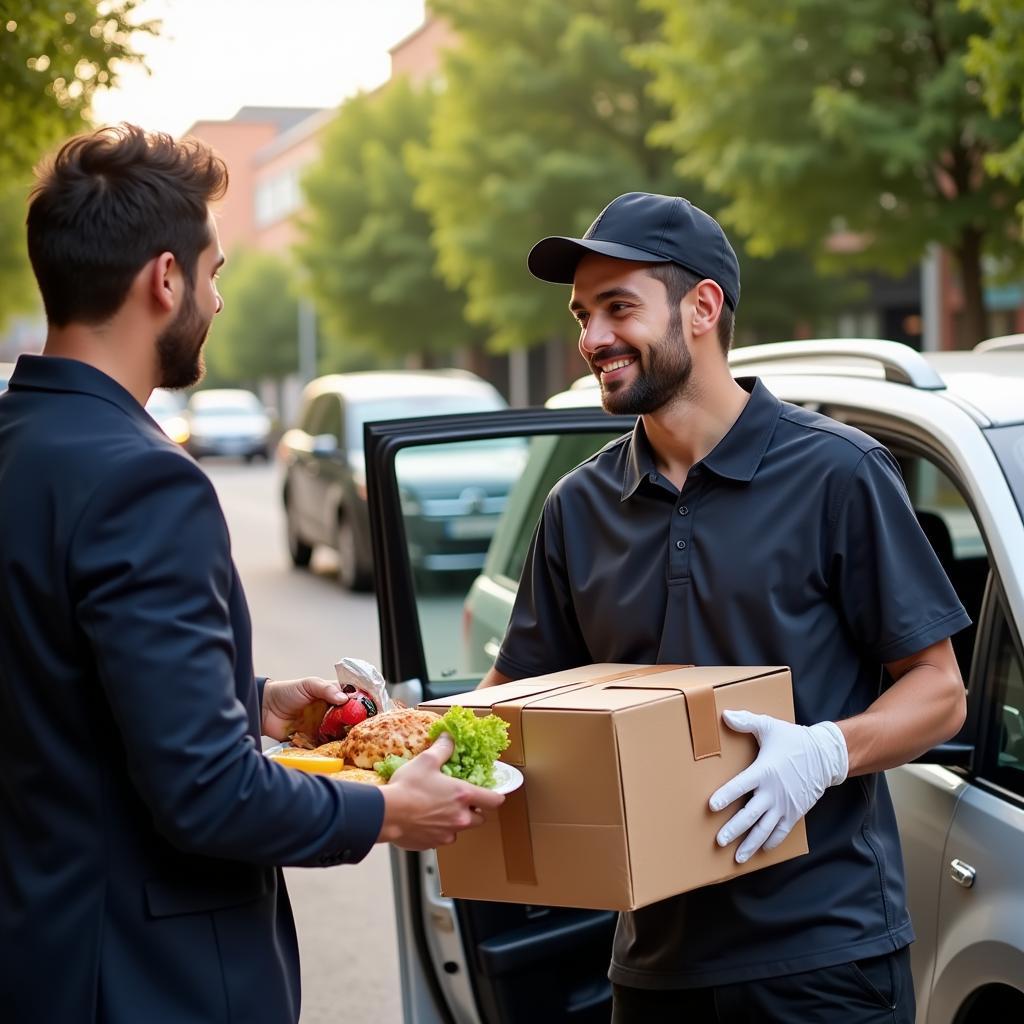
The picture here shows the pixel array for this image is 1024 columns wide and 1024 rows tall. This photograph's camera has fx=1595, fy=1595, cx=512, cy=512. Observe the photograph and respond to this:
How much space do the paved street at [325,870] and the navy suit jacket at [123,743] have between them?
3.27 metres

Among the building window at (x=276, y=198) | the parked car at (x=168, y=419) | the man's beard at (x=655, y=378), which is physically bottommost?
the parked car at (x=168, y=419)

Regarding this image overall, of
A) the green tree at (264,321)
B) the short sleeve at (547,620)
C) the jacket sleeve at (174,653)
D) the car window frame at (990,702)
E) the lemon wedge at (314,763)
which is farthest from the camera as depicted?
the green tree at (264,321)

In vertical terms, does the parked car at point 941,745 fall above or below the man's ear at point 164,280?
below

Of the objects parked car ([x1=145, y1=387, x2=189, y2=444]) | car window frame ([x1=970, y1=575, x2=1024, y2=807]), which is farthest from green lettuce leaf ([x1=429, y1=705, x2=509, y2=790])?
parked car ([x1=145, y1=387, x2=189, y2=444])

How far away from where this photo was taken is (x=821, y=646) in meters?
2.65

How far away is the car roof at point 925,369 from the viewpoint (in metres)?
3.43

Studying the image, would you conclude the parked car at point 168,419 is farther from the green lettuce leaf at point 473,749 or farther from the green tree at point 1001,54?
the green lettuce leaf at point 473,749

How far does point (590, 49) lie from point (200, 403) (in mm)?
19515

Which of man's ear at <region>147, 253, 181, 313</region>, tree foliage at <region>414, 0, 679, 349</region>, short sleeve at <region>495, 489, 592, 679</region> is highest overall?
tree foliage at <region>414, 0, 679, 349</region>

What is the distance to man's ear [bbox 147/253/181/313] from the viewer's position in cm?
217

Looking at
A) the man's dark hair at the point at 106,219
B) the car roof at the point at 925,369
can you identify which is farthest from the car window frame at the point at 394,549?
the man's dark hair at the point at 106,219

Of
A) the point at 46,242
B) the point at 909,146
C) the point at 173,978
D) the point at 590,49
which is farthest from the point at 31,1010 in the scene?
the point at 590,49

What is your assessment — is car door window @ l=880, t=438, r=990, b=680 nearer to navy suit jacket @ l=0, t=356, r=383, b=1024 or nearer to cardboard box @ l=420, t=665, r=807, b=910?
cardboard box @ l=420, t=665, r=807, b=910

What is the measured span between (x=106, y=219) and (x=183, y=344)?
20 cm
